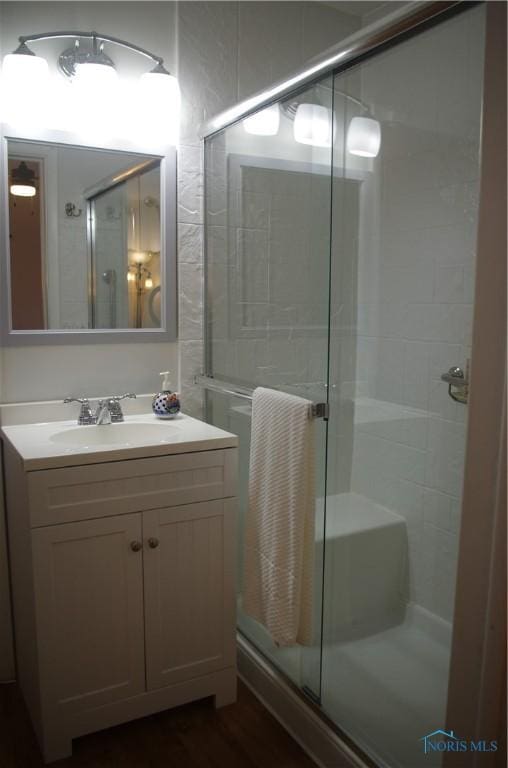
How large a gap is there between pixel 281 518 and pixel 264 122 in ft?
3.93

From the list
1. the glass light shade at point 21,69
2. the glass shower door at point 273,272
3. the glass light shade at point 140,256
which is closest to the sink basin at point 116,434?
the glass shower door at point 273,272

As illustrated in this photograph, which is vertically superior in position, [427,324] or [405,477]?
[427,324]

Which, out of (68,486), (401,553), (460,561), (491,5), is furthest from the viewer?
(401,553)

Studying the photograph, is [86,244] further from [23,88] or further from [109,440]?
[109,440]

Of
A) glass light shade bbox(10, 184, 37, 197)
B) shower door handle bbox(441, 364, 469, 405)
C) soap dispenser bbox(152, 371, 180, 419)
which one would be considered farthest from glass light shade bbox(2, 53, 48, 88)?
shower door handle bbox(441, 364, 469, 405)

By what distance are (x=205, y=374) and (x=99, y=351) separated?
0.39 metres

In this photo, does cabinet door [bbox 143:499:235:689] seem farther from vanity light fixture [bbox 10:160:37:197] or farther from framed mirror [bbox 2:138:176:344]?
vanity light fixture [bbox 10:160:37:197]

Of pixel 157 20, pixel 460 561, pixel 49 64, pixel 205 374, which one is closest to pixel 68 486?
pixel 205 374

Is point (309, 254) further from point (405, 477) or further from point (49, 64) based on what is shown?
point (49, 64)

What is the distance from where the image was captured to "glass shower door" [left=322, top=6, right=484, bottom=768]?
5.41ft

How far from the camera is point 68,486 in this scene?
5.46ft

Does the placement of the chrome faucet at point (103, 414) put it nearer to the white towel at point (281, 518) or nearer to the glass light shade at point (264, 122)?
the white towel at point (281, 518)

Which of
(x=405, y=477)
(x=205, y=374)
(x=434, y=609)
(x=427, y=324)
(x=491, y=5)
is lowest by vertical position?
(x=434, y=609)

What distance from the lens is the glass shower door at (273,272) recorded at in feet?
5.73
